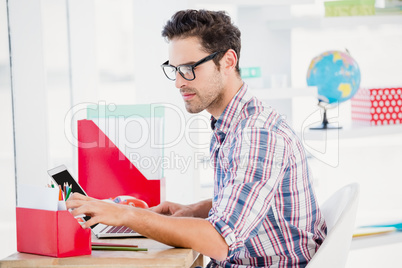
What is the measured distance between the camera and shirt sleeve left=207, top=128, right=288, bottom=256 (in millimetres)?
1288

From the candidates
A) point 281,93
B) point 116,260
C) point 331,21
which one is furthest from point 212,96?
point 331,21

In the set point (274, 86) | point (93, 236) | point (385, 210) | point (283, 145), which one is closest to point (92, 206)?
point (93, 236)

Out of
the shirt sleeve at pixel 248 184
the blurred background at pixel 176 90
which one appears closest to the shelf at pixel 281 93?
the blurred background at pixel 176 90

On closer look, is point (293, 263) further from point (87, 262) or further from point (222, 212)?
point (87, 262)

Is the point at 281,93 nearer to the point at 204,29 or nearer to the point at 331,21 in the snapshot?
the point at 331,21

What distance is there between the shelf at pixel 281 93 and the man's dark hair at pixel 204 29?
0.81m

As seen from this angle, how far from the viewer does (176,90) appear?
2430 mm

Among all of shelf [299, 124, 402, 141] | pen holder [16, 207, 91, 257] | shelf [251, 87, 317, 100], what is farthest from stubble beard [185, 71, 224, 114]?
shelf [299, 124, 402, 141]

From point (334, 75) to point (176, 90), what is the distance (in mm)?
755

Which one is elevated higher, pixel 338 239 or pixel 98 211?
pixel 98 211

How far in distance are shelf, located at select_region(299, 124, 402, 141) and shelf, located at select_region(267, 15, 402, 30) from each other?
0.51 metres

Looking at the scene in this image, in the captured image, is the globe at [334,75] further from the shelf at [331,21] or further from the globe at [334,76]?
the shelf at [331,21]

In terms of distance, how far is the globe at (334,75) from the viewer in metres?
2.55

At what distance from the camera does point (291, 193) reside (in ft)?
4.74
